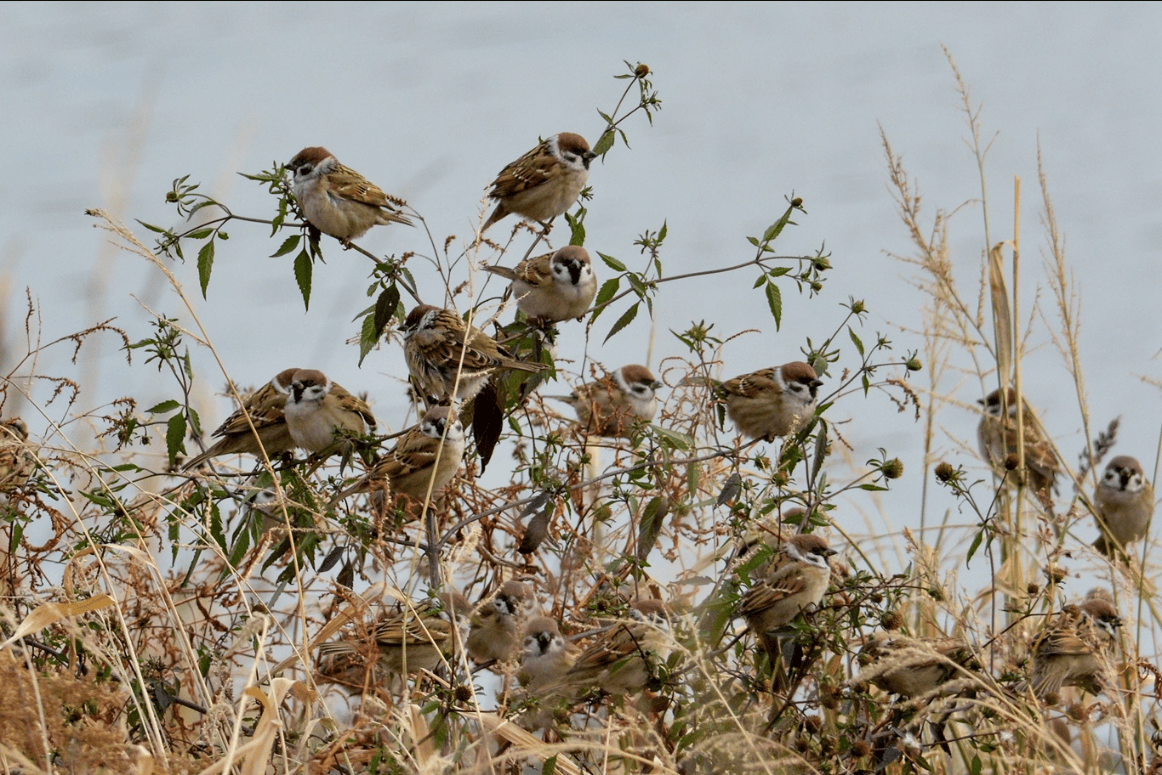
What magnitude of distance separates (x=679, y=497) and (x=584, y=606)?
1.38 ft

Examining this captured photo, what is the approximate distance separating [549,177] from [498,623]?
1.53 metres

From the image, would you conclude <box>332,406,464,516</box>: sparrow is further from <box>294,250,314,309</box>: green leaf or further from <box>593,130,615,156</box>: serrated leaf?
<box>593,130,615,156</box>: serrated leaf

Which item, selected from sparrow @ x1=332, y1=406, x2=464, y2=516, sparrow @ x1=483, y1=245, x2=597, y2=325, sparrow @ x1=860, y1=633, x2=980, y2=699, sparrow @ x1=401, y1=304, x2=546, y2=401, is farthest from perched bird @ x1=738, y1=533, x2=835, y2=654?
sparrow @ x1=483, y1=245, x2=597, y2=325

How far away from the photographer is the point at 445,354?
11.6 feet

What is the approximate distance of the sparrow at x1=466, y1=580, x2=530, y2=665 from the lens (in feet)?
11.0

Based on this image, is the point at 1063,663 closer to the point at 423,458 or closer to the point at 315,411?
the point at 423,458

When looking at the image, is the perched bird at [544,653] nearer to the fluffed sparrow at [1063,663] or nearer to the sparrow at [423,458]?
the sparrow at [423,458]

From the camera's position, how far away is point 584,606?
3619 millimetres

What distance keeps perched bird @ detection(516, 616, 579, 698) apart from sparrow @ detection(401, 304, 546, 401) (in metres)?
0.65

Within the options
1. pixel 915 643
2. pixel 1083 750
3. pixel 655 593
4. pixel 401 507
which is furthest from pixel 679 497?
pixel 1083 750

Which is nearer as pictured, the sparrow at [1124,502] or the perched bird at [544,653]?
the perched bird at [544,653]

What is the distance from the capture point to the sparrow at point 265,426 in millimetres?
3947

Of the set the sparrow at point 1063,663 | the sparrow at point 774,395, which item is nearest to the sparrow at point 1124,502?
the sparrow at point 1063,663

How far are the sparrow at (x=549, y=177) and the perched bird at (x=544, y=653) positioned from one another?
1.45 metres
